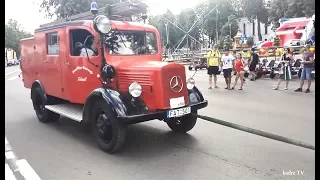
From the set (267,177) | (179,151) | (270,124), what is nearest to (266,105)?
(270,124)

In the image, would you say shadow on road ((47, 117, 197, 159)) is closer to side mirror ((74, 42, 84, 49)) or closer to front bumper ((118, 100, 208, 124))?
front bumper ((118, 100, 208, 124))

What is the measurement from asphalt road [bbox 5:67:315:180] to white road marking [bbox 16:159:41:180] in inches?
2.0

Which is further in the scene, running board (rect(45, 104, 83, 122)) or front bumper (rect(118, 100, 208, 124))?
running board (rect(45, 104, 83, 122))

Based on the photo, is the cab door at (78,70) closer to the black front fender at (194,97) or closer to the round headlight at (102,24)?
the round headlight at (102,24)

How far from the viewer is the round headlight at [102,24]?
479 centimetres

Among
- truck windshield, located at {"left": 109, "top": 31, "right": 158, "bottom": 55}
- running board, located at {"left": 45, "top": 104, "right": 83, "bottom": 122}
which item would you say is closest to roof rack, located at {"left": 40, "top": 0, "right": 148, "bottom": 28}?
truck windshield, located at {"left": 109, "top": 31, "right": 158, "bottom": 55}

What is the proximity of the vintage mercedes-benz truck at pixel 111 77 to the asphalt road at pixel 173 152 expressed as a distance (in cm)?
37

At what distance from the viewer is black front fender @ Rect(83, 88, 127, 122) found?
14.5ft

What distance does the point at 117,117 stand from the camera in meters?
4.40

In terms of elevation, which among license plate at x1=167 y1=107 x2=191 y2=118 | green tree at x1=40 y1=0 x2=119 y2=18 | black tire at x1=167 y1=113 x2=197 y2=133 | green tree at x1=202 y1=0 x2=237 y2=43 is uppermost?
green tree at x1=202 y1=0 x2=237 y2=43

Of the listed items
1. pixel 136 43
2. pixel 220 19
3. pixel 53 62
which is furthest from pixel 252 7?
pixel 220 19

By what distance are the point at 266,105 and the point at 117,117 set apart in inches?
196

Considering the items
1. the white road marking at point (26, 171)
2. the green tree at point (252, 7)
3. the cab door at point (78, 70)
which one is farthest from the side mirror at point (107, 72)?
the green tree at point (252, 7)
